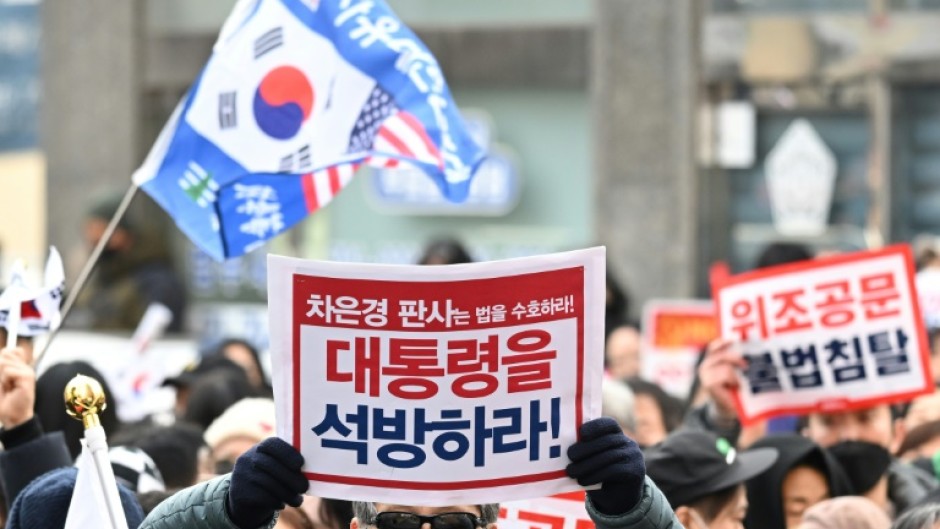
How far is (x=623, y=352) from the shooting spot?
11.0m

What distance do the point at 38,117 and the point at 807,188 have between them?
757 cm

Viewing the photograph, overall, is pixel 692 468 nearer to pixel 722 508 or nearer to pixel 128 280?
pixel 722 508

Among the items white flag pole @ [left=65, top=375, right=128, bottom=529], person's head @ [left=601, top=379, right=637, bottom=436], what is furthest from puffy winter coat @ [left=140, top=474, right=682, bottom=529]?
person's head @ [left=601, top=379, right=637, bottom=436]

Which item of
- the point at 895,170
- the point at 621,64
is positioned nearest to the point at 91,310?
the point at 621,64

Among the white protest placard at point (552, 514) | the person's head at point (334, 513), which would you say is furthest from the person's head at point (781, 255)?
the person's head at point (334, 513)

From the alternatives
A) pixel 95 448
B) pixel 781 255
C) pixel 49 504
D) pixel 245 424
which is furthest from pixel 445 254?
pixel 95 448

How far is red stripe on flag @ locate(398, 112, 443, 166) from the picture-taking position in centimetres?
712

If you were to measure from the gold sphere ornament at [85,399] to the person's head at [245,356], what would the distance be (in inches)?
189

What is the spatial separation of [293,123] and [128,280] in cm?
590

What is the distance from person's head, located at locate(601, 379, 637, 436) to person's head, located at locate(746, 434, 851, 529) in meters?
1.06

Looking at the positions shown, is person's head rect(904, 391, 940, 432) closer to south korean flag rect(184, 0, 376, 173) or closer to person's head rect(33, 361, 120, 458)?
→ south korean flag rect(184, 0, 376, 173)

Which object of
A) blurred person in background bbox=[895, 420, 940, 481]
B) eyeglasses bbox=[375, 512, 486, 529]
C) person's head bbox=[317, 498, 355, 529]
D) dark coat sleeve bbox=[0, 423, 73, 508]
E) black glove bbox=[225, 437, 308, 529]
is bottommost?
blurred person in background bbox=[895, 420, 940, 481]

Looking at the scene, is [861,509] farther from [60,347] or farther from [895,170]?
[895,170]

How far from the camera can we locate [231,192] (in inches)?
271
